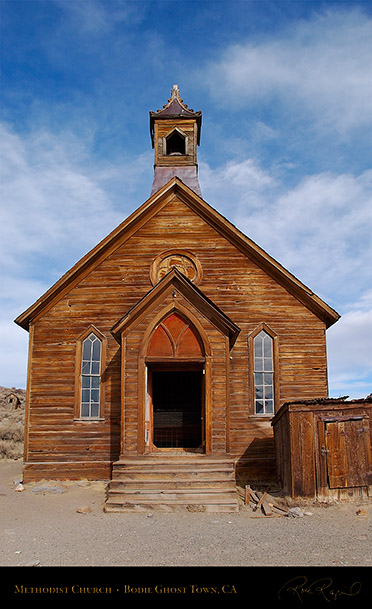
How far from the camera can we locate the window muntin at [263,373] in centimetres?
1512

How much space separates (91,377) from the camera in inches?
603

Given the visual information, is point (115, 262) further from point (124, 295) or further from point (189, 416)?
point (189, 416)

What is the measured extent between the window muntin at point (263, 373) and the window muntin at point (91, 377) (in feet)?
14.8

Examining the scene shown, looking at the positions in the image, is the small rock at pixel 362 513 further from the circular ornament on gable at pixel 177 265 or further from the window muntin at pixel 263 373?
the circular ornament on gable at pixel 177 265

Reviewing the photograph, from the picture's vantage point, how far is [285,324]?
15.6 m

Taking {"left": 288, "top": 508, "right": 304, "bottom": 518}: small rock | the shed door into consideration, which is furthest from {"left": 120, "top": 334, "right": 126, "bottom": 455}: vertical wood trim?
the shed door

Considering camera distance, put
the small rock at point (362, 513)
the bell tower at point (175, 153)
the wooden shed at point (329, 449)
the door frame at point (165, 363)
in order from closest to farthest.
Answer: the small rock at point (362, 513) → the wooden shed at point (329, 449) → the door frame at point (165, 363) → the bell tower at point (175, 153)

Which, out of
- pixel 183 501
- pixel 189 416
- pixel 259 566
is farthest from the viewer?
pixel 189 416

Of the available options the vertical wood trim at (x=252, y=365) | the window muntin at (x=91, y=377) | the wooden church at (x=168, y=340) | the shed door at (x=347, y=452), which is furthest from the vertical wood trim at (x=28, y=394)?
the shed door at (x=347, y=452)

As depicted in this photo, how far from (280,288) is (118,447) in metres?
6.49

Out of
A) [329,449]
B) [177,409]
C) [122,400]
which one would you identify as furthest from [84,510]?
[177,409]

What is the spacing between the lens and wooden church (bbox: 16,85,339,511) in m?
13.6

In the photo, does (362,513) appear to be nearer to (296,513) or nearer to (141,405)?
(296,513)
